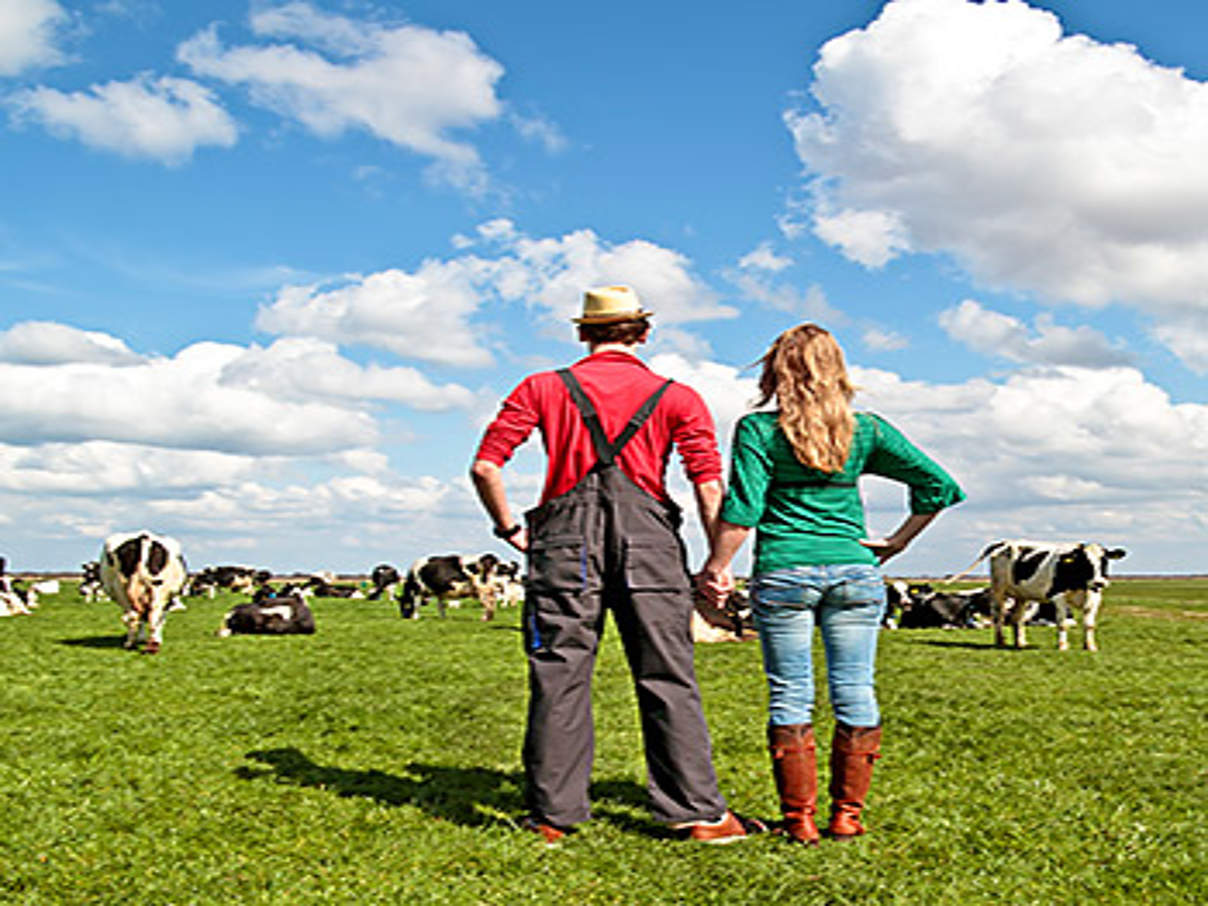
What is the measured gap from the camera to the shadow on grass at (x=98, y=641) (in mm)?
16853

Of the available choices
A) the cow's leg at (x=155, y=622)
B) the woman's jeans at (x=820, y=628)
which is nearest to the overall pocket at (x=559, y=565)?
the woman's jeans at (x=820, y=628)

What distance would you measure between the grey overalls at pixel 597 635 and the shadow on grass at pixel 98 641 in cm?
1370

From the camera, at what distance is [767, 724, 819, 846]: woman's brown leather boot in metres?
5.20

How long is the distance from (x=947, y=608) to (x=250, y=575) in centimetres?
3480

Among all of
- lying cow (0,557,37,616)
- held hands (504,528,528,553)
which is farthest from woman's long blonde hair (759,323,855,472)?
lying cow (0,557,37,616)

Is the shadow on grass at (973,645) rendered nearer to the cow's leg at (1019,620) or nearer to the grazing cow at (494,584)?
the cow's leg at (1019,620)

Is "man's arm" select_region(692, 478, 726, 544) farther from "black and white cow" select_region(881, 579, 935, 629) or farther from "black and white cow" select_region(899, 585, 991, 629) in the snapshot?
"black and white cow" select_region(899, 585, 991, 629)

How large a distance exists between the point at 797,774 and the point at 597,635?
4.18 ft

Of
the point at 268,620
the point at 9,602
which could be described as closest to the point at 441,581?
the point at 268,620

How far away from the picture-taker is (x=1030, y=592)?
58.4 ft

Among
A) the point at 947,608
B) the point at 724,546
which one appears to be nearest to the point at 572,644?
the point at 724,546

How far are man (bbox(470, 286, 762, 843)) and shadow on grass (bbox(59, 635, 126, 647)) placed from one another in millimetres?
13677

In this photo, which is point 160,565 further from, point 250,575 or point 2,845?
point 250,575

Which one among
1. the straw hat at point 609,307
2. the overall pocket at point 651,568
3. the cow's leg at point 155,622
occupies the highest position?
the straw hat at point 609,307
